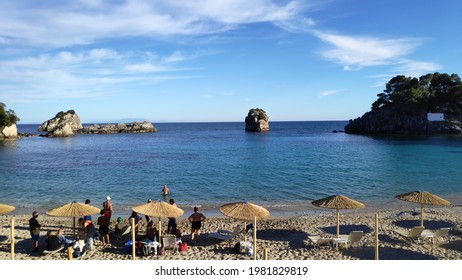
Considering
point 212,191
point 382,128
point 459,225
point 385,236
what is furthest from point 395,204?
point 382,128

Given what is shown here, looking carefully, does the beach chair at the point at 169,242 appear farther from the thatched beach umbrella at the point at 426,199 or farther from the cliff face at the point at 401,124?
the cliff face at the point at 401,124

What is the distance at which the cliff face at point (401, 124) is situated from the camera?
9588cm

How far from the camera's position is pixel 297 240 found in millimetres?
14828

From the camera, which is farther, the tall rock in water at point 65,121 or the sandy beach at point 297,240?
the tall rock in water at point 65,121

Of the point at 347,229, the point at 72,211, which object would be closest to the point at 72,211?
the point at 72,211

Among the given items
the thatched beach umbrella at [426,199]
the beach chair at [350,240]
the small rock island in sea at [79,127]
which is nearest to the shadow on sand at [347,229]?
the thatched beach umbrella at [426,199]

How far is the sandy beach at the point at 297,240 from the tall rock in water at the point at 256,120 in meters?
124

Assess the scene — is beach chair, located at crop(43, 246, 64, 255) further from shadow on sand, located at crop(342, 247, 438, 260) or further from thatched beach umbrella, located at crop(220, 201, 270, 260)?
shadow on sand, located at crop(342, 247, 438, 260)

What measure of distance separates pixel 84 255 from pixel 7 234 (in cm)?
525

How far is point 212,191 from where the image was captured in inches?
1095

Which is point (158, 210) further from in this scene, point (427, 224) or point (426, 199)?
point (427, 224)

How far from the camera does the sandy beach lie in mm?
12617
